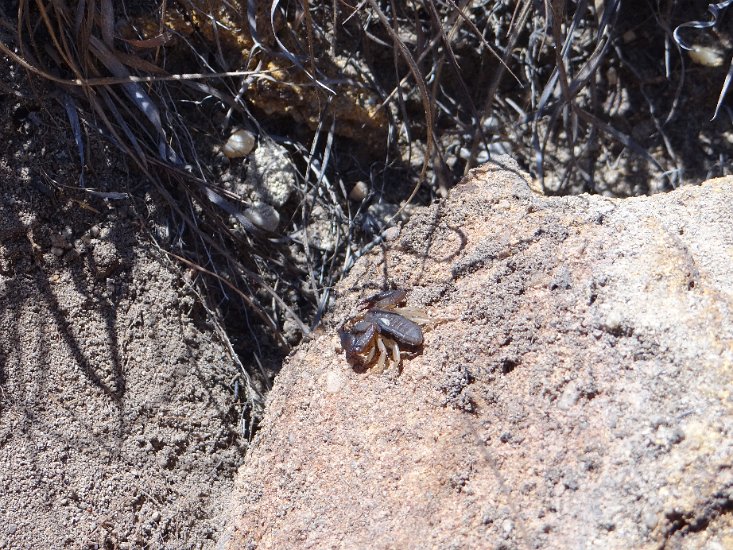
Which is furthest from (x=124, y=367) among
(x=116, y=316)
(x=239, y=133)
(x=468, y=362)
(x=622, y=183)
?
(x=622, y=183)

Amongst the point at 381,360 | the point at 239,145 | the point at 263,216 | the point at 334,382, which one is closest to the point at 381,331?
the point at 381,360

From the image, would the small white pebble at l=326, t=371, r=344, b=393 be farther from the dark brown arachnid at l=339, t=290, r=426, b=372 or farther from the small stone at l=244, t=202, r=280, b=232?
the small stone at l=244, t=202, r=280, b=232

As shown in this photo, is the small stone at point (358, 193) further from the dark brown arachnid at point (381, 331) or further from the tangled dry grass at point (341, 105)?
the dark brown arachnid at point (381, 331)

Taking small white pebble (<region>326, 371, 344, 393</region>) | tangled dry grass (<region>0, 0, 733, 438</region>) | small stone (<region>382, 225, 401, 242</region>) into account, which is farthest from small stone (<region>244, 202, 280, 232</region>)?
small white pebble (<region>326, 371, 344, 393</region>)

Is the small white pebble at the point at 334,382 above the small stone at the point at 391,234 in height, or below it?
below

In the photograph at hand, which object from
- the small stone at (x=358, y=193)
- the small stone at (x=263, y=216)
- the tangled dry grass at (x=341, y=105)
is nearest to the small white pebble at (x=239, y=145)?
the tangled dry grass at (x=341, y=105)

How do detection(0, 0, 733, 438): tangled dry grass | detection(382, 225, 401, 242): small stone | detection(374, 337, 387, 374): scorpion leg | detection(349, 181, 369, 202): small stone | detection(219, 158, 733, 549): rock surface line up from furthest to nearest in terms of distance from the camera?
detection(349, 181, 369, 202): small stone < detection(382, 225, 401, 242): small stone < detection(0, 0, 733, 438): tangled dry grass < detection(374, 337, 387, 374): scorpion leg < detection(219, 158, 733, 549): rock surface

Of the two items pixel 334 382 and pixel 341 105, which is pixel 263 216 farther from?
pixel 334 382
